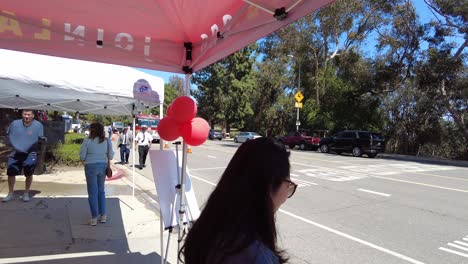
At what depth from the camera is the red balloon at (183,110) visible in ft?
12.3

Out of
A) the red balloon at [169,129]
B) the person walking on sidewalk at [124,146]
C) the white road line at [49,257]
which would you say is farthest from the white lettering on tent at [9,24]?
the person walking on sidewalk at [124,146]

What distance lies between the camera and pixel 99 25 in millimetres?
4180

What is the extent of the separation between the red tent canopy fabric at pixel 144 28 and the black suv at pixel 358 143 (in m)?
21.2

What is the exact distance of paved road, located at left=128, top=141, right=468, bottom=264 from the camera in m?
5.42

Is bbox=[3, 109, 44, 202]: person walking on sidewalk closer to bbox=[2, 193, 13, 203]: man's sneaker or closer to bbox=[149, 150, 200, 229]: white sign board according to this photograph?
bbox=[2, 193, 13, 203]: man's sneaker

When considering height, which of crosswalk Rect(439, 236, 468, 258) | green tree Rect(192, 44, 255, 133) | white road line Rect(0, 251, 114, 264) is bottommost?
crosswalk Rect(439, 236, 468, 258)

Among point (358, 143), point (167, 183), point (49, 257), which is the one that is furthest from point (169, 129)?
point (358, 143)

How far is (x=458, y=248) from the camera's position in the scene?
226 inches

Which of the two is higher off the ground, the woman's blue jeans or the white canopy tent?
the white canopy tent

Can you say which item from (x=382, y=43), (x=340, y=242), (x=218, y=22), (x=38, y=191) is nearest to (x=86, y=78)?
(x=218, y=22)

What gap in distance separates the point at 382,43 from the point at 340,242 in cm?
2644

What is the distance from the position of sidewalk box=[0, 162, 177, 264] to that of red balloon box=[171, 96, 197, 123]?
207 cm

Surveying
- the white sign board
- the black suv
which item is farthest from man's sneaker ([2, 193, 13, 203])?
the black suv

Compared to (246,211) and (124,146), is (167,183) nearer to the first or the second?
(246,211)
